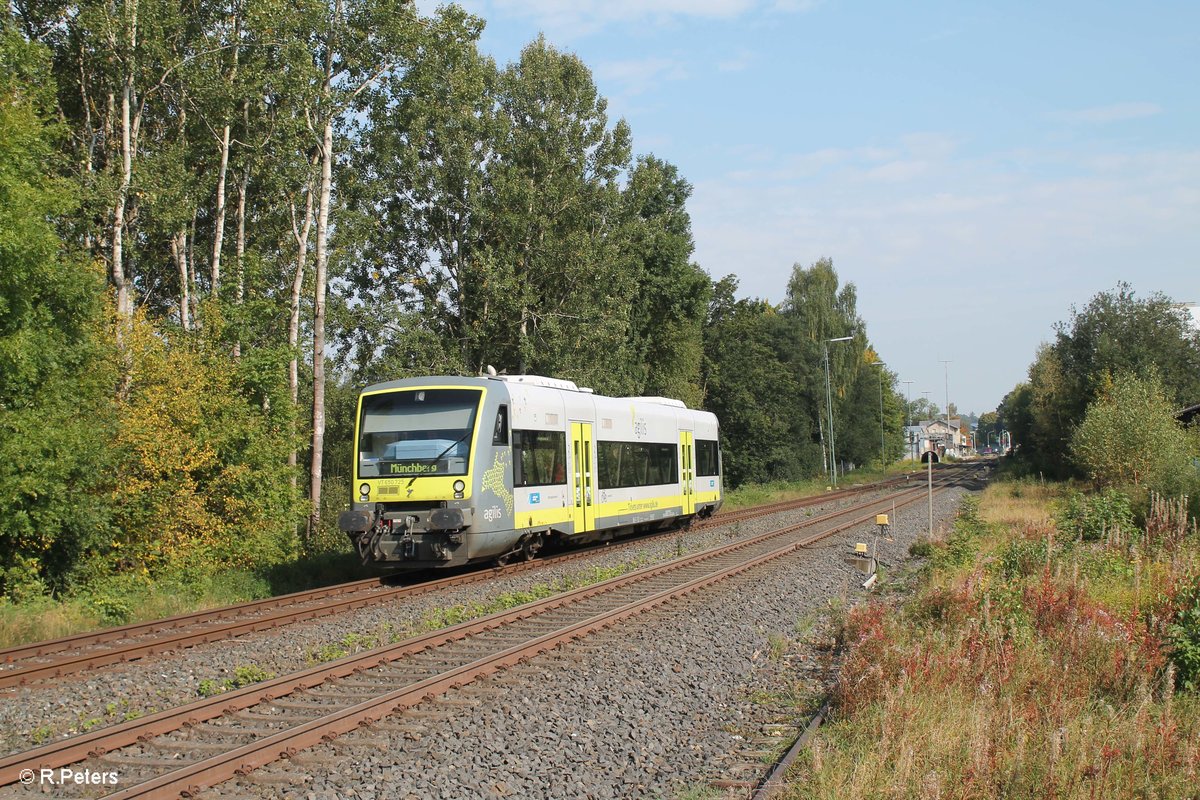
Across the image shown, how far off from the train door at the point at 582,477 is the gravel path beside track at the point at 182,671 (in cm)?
421

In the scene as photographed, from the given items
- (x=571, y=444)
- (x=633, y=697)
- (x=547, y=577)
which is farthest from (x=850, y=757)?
(x=571, y=444)

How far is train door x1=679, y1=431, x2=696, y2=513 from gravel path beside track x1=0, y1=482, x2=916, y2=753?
10.8m

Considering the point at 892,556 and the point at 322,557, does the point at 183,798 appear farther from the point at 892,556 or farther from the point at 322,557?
the point at 892,556

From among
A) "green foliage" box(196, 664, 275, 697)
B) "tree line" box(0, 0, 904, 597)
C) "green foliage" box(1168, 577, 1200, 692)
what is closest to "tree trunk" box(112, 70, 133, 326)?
"tree line" box(0, 0, 904, 597)

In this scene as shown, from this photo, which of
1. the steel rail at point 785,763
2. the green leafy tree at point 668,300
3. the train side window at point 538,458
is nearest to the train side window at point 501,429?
the train side window at point 538,458

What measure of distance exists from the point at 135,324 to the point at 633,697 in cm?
1226

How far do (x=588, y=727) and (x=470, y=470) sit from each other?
25.6 ft

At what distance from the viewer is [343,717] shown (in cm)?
674

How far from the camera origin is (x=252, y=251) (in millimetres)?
23047

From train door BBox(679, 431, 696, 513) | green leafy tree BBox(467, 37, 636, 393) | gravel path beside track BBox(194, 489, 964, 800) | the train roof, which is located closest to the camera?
gravel path beside track BBox(194, 489, 964, 800)

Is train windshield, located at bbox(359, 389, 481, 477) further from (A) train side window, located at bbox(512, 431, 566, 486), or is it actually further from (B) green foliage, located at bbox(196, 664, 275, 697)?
(B) green foliage, located at bbox(196, 664, 275, 697)

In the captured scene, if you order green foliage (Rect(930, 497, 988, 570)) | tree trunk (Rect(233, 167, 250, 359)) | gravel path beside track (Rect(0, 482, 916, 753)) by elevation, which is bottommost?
gravel path beside track (Rect(0, 482, 916, 753))

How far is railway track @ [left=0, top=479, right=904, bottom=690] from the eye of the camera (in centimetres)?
914

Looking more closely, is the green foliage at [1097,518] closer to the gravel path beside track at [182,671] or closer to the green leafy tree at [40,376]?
the gravel path beside track at [182,671]
